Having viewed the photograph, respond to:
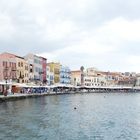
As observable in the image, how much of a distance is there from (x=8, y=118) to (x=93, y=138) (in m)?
16.8

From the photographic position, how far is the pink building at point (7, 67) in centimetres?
11485

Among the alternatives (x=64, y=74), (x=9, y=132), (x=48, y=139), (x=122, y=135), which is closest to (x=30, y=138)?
(x=48, y=139)

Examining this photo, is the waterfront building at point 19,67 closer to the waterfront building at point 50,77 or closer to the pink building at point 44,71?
the pink building at point 44,71

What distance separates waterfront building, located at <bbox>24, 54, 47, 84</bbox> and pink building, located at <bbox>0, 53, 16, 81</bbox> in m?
18.3

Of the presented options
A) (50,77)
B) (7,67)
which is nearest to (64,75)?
(50,77)

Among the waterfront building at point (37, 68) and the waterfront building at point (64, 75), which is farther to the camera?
the waterfront building at point (64, 75)

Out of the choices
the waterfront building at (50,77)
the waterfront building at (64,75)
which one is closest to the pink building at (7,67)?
the waterfront building at (50,77)

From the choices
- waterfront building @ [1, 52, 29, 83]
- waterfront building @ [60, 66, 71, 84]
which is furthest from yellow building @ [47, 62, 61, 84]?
waterfront building @ [1, 52, 29, 83]

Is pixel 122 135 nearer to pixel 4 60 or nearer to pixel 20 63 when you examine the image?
pixel 4 60

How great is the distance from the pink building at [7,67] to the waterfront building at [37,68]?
1827 centimetres

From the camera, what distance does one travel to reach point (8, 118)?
5056 centimetres

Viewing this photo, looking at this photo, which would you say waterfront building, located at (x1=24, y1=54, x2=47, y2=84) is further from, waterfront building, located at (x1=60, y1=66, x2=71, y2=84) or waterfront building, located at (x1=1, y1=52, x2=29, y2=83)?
waterfront building, located at (x1=60, y1=66, x2=71, y2=84)

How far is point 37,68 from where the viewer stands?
150375 mm

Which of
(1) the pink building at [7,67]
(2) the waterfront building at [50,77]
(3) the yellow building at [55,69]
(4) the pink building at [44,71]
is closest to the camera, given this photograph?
(1) the pink building at [7,67]
